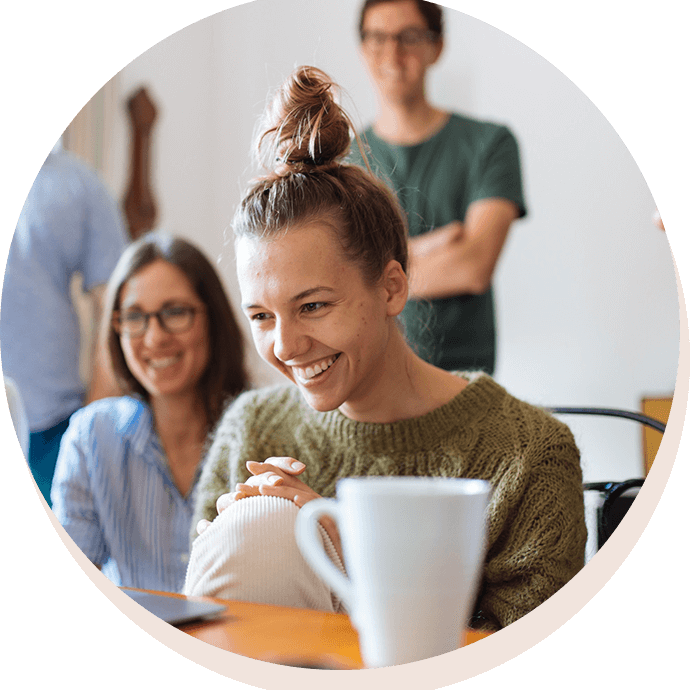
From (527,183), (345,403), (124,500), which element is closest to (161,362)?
(124,500)

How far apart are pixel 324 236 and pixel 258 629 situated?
244mm

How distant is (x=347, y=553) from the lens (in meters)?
0.27

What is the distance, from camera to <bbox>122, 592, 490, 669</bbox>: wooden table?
0.33 m

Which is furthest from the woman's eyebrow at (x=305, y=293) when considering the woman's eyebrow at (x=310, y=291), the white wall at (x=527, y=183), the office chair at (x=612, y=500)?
the office chair at (x=612, y=500)

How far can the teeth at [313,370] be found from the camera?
0.47 m

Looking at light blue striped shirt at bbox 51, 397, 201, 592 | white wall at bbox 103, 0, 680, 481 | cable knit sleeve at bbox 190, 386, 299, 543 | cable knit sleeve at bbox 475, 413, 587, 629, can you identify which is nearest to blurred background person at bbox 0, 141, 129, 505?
light blue striped shirt at bbox 51, 397, 201, 592

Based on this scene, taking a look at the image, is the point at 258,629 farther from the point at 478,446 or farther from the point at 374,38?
the point at 374,38

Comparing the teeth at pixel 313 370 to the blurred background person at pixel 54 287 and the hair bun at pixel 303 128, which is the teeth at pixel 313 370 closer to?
the hair bun at pixel 303 128

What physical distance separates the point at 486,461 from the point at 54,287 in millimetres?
659

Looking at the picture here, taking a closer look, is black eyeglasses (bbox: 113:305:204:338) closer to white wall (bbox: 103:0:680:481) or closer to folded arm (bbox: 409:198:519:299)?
white wall (bbox: 103:0:680:481)

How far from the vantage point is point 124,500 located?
2.46ft

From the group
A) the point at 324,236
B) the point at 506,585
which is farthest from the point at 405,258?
the point at 506,585

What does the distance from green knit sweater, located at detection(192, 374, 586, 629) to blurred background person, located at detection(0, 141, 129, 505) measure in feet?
1.09

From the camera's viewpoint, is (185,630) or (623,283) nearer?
(185,630)
